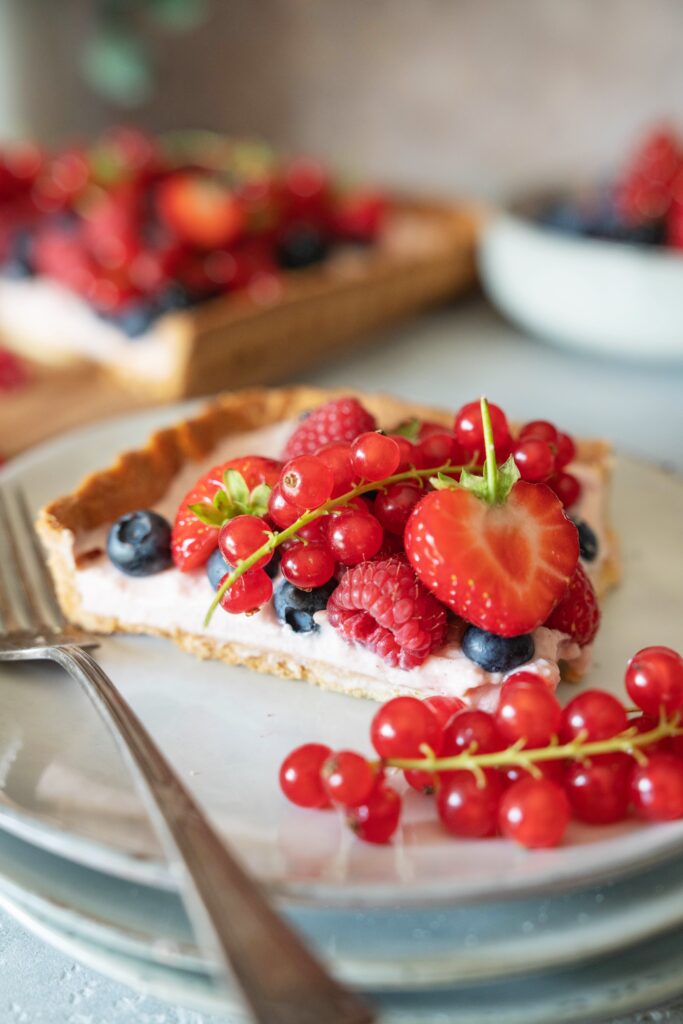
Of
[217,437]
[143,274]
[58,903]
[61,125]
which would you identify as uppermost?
[61,125]

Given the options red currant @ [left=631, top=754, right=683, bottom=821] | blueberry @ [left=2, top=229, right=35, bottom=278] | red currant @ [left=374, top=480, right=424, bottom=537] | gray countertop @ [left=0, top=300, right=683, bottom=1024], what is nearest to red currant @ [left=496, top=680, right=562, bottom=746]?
red currant @ [left=631, top=754, right=683, bottom=821]

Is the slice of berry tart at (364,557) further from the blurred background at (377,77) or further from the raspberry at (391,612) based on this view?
the blurred background at (377,77)

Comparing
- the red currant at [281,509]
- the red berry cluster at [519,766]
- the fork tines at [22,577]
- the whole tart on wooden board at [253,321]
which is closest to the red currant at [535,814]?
the red berry cluster at [519,766]

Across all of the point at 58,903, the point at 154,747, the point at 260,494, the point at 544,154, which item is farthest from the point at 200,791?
the point at 544,154

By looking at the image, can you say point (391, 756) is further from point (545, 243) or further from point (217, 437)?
point (545, 243)

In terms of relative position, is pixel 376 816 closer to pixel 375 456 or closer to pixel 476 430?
pixel 375 456

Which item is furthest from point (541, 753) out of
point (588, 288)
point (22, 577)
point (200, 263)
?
point (200, 263)

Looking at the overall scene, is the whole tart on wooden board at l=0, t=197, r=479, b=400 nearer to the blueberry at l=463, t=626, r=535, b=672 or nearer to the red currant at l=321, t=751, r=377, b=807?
the blueberry at l=463, t=626, r=535, b=672
